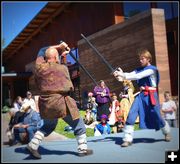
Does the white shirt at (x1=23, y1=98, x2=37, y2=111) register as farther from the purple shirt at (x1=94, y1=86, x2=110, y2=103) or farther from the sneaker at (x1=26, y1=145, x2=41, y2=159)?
the purple shirt at (x1=94, y1=86, x2=110, y2=103)

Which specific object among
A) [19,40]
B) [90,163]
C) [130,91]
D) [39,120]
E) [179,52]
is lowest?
[90,163]

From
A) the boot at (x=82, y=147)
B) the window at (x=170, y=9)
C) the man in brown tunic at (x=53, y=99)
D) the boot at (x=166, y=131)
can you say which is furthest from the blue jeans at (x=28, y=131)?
the window at (x=170, y=9)

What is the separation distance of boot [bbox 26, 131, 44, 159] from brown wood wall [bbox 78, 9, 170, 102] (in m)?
0.77

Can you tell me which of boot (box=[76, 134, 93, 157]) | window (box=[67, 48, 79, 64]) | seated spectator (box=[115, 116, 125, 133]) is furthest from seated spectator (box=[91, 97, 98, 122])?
boot (box=[76, 134, 93, 157])

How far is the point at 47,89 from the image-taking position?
3049 mm

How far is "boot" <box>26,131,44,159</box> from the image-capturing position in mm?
3014

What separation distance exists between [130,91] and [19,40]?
1418 mm

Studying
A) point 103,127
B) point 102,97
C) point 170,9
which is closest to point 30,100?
point 102,97

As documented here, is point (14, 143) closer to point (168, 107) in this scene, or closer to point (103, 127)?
point (103, 127)

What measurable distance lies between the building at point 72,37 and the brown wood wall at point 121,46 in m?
0.01

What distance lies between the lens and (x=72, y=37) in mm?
3752

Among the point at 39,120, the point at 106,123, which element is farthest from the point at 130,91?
the point at 39,120

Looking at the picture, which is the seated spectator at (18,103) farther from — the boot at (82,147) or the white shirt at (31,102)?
the boot at (82,147)

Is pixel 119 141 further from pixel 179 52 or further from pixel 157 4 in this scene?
pixel 157 4
